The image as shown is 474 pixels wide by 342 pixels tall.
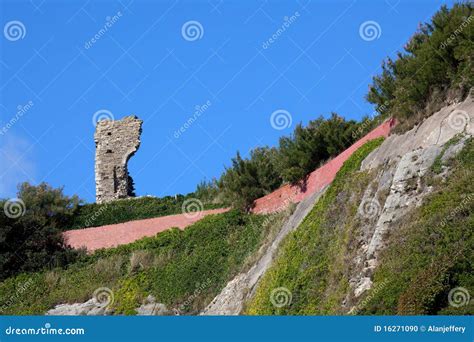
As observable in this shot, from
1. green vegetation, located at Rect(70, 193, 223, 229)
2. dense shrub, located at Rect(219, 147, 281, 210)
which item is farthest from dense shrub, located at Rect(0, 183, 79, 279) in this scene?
dense shrub, located at Rect(219, 147, 281, 210)

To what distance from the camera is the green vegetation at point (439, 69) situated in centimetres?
2084

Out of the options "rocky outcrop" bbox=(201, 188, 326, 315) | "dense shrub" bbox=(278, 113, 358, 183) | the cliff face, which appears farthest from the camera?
"dense shrub" bbox=(278, 113, 358, 183)

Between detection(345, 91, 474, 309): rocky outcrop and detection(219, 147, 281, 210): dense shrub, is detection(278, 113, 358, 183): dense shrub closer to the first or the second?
detection(219, 147, 281, 210): dense shrub

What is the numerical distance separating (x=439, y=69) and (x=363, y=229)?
465 centimetres

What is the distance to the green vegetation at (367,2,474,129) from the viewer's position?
20.8 m

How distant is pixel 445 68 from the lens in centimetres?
2148

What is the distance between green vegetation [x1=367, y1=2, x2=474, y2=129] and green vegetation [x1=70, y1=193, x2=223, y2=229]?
1396cm

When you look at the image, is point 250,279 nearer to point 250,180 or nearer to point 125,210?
point 250,180

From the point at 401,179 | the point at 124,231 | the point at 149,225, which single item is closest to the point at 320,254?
the point at 401,179

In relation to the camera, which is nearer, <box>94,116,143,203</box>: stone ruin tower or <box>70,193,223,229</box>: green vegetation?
<box>70,193,223,229</box>: green vegetation

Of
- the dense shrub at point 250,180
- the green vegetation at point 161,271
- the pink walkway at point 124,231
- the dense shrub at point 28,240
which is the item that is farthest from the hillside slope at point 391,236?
the dense shrub at point 28,240

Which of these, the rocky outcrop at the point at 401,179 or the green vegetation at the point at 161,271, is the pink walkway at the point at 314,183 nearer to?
the green vegetation at the point at 161,271

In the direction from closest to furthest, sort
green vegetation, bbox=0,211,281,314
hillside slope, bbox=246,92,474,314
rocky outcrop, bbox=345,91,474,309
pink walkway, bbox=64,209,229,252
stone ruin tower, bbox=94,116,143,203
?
hillside slope, bbox=246,92,474,314, rocky outcrop, bbox=345,91,474,309, green vegetation, bbox=0,211,281,314, pink walkway, bbox=64,209,229,252, stone ruin tower, bbox=94,116,143,203

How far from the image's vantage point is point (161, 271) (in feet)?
90.2
